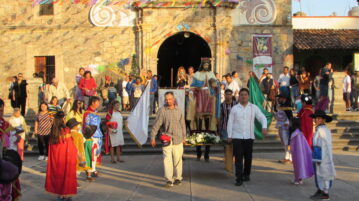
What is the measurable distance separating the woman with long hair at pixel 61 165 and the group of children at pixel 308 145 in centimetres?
386

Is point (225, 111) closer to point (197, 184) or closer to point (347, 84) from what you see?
point (197, 184)

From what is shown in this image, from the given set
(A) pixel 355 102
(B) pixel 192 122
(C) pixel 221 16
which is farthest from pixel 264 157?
(C) pixel 221 16

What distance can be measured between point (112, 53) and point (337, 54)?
38.3 ft

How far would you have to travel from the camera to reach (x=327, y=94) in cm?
1464

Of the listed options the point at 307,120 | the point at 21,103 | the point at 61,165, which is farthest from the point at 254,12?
the point at 61,165

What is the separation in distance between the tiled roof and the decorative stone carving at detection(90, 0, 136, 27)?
7.96m

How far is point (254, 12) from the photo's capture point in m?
20.0

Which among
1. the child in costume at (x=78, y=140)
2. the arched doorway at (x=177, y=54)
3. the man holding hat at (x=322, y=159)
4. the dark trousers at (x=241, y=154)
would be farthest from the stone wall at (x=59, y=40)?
the man holding hat at (x=322, y=159)

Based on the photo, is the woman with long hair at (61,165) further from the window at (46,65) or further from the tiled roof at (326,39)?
the tiled roof at (326,39)

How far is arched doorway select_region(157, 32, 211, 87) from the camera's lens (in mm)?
24141

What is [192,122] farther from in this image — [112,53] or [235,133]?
[112,53]

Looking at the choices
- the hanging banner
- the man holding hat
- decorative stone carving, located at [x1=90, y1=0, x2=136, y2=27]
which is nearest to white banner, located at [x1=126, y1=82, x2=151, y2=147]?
the man holding hat

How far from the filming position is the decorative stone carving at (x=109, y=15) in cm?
2009

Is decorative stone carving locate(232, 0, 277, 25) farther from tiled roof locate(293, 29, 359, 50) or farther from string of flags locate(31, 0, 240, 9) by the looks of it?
tiled roof locate(293, 29, 359, 50)
